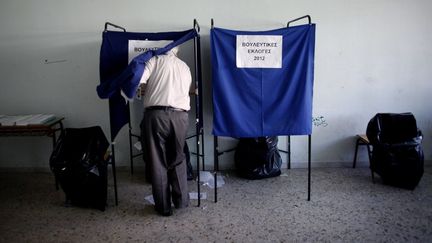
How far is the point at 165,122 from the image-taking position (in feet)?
8.02

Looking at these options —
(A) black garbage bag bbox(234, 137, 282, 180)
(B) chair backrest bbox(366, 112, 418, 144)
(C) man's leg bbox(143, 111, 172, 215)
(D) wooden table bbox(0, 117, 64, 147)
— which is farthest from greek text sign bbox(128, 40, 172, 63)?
(B) chair backrest bbox(366, 112, 418, 144)

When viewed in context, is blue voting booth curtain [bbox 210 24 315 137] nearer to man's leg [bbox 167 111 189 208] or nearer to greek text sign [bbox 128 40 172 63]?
man's leg [bbox 167 111 189 208]

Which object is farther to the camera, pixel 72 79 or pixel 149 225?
pixel 72 79

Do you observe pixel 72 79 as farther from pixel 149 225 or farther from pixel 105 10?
pixel 149 225

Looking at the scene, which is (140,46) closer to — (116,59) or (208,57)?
(116,59)

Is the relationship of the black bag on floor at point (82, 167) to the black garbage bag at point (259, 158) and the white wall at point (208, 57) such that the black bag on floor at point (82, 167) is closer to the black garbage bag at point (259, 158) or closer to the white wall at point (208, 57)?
the white wall at point (208, 57)

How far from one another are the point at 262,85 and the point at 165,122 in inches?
34.0

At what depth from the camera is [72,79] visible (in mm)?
3391

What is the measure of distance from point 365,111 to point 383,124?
409mm

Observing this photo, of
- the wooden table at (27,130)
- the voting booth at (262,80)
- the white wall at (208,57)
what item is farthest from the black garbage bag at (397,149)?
the wooden table at (27,130)

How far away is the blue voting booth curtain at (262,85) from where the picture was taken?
2621 mm

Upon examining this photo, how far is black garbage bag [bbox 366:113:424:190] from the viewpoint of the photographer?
2920 mm

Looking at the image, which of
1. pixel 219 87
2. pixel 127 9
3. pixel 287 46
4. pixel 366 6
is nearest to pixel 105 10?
pixel 127 9

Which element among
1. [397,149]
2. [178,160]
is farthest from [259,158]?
[397,149]
